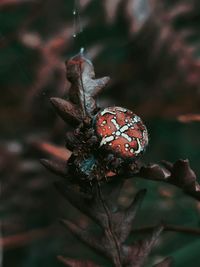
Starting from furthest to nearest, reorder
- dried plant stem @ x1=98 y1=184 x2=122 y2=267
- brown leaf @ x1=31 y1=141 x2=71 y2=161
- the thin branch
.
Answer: the thin branch, brown leaf @ x1=31 y1=141 x2=71 y2=161, dried plant stem @ x1=98 y1=184 x2=122 y2=267

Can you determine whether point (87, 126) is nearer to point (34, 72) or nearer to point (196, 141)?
point (196, 141)

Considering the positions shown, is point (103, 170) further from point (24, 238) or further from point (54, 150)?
point (24, 238)

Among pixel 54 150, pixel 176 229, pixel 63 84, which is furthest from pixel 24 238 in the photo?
pixel 176 229

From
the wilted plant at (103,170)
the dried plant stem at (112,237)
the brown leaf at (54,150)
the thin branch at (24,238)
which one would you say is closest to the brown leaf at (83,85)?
the wilted plant at (103,170)

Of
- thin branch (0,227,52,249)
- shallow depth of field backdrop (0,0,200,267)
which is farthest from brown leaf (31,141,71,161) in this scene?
thin branch (0,227,52,249)

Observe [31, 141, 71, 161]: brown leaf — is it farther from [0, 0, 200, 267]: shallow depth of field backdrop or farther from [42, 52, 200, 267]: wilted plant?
[42, 52, 200, 267]: wilted plant

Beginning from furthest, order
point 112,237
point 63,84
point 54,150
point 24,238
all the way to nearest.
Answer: point 63,84, point 24,238, point 54,150, point 112,237

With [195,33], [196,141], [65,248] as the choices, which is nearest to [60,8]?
[195,33]
